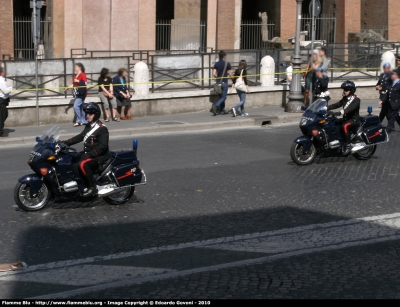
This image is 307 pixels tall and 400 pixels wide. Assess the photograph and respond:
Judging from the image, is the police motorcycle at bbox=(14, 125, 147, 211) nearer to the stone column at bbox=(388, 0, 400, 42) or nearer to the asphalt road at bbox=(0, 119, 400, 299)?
the asphalt road at bbox=(0, 119, 400, 299)

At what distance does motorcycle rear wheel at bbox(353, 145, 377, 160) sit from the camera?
15.6m

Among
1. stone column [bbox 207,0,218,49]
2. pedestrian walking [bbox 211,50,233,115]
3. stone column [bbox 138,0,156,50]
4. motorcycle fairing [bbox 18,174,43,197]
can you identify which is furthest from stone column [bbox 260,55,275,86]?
motorcycle fairing [bbox 18,174,43,197]

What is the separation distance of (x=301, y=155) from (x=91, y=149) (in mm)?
4973

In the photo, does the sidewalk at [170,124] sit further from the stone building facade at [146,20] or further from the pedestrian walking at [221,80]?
the stone building facade at [146,20]

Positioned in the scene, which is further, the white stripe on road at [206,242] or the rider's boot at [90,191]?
the rider's boot at [90,191]

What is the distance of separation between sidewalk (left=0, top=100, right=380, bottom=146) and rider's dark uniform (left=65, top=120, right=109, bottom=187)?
22.8ft

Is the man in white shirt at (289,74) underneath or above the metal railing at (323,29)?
underneath

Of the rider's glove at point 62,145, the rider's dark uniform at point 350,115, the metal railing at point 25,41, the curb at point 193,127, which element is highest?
the metal railing at point 25,41

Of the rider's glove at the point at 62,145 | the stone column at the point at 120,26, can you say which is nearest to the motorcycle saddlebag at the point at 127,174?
the rider's glove at the point at 62,145

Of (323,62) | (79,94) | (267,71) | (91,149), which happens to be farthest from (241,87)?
(91,149)

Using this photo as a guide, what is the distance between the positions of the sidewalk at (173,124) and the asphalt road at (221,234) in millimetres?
3127

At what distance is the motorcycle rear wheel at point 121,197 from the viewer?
11859 millimetres

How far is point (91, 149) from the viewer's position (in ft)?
38.0

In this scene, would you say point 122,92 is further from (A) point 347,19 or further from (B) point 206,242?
(A) point 347,19
